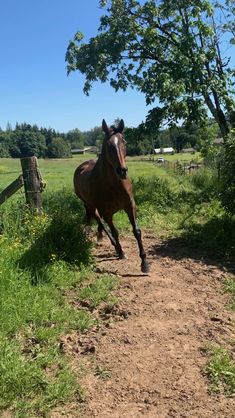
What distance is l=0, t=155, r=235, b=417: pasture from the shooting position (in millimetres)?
3553

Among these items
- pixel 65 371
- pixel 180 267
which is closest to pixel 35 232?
pixel 180 267

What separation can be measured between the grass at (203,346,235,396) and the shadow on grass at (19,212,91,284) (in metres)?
2.82

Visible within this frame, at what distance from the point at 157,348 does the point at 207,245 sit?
4.43 metres

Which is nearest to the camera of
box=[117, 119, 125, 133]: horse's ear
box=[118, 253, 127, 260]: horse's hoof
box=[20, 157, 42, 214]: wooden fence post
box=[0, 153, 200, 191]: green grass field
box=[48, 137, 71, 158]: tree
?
box=[117, 119, 125, 133]: horse's ear

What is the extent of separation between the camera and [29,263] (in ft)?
20.2

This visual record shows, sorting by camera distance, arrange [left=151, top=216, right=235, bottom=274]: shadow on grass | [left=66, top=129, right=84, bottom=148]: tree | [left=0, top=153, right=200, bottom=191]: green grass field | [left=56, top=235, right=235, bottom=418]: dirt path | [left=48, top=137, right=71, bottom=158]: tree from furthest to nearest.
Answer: [left=66, top=129, right=84, bottom=148]: tree
[left=48, top=137, right=71, bottom=158]: tree
[left=0, top=153, right=200, bottom=191]: green grass field
[left=151, top=216, right=235, bottom=274]: shadow on grass
[left=56, top=235, right=235, bottom=418]: dirt path

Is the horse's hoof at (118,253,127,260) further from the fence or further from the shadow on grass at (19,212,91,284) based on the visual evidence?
the fence

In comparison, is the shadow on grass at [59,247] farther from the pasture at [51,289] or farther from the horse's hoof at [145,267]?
the horse's hoof at [145,267]

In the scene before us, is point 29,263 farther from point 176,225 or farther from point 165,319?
point 176,225

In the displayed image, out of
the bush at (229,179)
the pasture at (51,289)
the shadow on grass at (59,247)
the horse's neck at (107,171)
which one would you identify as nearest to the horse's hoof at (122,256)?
the pasture at (51,289)

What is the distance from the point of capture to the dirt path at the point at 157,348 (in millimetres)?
3434

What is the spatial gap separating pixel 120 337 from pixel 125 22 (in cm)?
1180

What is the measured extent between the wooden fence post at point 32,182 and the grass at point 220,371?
4.70 meters

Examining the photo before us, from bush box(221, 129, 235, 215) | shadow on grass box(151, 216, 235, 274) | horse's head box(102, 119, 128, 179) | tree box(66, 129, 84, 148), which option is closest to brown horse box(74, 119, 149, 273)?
horse's head box(102, 119, 128, 179)
